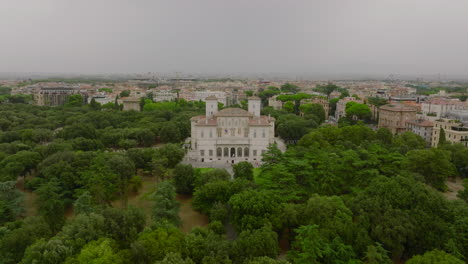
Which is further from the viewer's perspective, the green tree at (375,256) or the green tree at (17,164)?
the green tree at (17,164)

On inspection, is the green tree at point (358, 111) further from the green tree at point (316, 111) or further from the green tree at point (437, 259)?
the green tree at point (437, 259)

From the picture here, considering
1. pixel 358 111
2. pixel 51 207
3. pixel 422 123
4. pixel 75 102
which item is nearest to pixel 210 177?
pixel 51 207

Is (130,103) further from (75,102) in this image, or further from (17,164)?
(17,164)

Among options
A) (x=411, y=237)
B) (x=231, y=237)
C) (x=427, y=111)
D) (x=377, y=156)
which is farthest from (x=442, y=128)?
(x=231, y=237)

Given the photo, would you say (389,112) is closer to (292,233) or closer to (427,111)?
(427,111)

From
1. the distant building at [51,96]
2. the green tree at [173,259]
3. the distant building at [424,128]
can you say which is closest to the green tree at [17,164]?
the green tree at [173,259]
